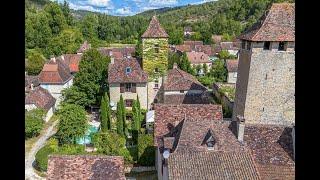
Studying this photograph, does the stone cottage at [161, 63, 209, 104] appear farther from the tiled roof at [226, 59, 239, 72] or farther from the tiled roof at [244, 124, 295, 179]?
the tiled roof at [226, 59, 239, 72]

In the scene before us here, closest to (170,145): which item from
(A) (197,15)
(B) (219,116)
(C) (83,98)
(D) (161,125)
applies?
(D) (161,125)

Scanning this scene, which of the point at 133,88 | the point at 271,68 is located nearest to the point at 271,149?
the point at 271,68

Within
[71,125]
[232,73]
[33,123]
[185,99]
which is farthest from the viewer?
[232,73]

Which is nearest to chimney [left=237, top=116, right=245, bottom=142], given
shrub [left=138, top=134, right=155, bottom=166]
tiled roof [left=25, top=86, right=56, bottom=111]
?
shrub [left=138, top=134, right=155, bottom=166]

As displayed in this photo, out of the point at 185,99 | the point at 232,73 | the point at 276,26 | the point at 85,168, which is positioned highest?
the point at 276,26

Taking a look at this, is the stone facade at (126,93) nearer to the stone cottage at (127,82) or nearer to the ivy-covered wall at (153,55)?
the stone cottage at (127,82)

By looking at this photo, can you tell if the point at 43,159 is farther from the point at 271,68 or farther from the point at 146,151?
the point at 271,68
